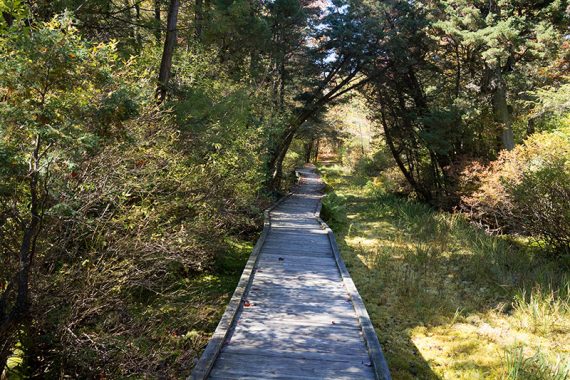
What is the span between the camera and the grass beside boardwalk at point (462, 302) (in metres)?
5.22

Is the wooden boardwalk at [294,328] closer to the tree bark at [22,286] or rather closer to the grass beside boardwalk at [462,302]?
the grass beside boardwalk at [462,302]

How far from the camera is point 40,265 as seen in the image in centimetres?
378

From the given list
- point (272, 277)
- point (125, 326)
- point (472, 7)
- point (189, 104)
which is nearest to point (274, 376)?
point (125, 326)

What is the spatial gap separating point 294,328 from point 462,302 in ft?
12.8

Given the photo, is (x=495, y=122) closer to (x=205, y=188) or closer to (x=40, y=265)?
(x=205, y=188)

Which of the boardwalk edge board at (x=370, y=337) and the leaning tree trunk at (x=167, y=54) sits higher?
the leaning tree trunk at (x=167, y=54)

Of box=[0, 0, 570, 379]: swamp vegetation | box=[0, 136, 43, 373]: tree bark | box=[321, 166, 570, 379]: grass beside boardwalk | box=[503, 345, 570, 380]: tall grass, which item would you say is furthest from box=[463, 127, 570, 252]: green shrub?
box=[0, 136, 43, 373]: tree bark

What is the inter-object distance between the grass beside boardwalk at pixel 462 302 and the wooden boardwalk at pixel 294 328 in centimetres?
88

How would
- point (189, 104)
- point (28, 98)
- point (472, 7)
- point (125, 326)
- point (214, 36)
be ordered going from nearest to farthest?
1. point (28, 98)
2. point (125, 326)
3. point (189, 104)
4. point (214, 36)
5. point (472, 7)

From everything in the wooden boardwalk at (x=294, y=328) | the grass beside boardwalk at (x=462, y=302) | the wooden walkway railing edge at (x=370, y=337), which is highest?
the wooden walkway railing edge at (x=370, y=337)

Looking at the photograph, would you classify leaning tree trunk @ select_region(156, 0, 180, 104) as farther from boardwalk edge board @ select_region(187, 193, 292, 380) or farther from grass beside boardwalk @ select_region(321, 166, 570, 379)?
grass beside boardwalk @ select_region(321, 166, 570, 379)

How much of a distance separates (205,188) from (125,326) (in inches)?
131

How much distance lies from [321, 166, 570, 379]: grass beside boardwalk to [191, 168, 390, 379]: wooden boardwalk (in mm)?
880

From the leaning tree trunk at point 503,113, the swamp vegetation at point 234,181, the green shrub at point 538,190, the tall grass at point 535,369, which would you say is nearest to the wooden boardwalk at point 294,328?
the swamp vegetation at point 234,181
